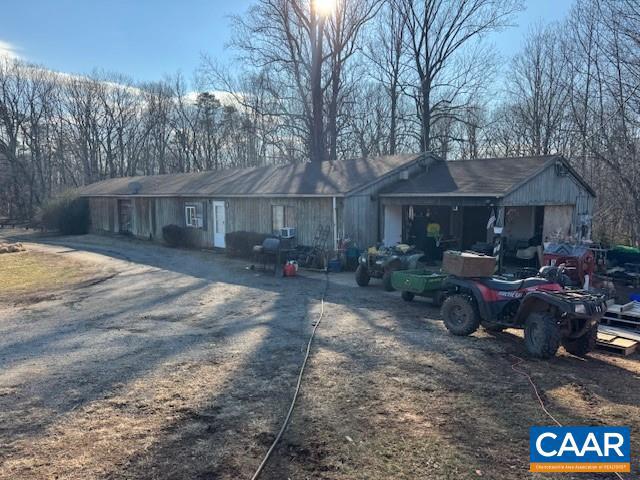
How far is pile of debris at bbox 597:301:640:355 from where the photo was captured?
662cm

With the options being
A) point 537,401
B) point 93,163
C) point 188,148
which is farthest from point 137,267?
point 93,163

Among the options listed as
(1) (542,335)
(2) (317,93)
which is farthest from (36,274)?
(2) (317,93)

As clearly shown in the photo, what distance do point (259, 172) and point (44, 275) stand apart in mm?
10686

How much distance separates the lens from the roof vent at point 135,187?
25438mm

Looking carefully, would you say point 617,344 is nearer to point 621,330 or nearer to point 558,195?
point 621,330

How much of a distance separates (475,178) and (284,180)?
7.85 metres

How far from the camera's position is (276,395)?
5039 mm

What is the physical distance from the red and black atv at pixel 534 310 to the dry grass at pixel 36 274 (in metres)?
9.94

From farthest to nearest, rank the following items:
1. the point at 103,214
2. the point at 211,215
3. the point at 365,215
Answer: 1. the point at 103,214
2. the point at 211,215
3. the point at 365,215

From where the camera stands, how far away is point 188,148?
151ft

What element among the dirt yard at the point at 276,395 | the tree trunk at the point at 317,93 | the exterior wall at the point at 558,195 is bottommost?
the dirt yard at the point at 276,395

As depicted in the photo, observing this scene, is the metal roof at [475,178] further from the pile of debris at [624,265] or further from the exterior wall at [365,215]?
the pile of debris at [624,265]

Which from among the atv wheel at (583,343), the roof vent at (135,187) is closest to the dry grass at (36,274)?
the roof vent at (135,187)

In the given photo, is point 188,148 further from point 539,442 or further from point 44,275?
point 539,442
